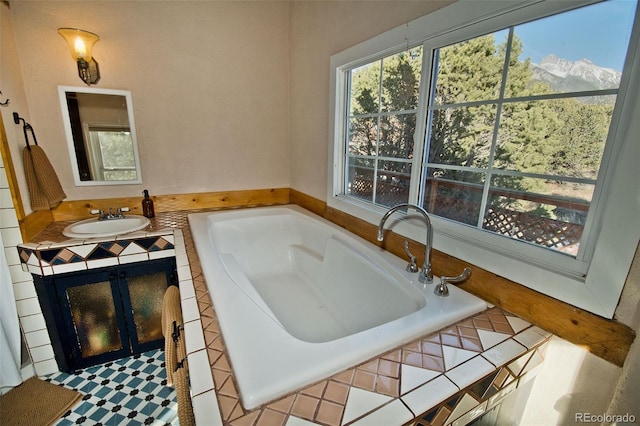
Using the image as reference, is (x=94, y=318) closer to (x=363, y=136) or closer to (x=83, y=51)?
(x=83, y=51)

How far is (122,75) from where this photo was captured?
Answer: 2109mm

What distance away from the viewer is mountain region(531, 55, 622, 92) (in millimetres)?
860

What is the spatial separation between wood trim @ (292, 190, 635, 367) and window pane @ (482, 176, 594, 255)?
7.7 inches

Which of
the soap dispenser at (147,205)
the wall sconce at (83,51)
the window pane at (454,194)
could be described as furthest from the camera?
the soap dispenser at (147,205)

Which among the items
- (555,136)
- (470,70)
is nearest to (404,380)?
(555,136)

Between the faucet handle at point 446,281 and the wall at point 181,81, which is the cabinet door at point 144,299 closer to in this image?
the wall at point 181,81

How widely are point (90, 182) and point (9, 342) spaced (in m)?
1.12

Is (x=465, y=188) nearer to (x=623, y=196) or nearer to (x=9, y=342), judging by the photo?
(x=623, y=196)

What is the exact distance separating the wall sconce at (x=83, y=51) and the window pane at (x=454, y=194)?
94.7 inches

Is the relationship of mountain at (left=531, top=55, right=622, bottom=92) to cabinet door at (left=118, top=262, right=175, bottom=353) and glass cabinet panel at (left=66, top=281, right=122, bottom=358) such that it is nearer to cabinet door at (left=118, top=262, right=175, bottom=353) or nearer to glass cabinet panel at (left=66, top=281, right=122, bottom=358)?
cabinet door at (left=118, top=262, right=175, bottom=353)

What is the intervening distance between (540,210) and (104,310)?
2.52 meters

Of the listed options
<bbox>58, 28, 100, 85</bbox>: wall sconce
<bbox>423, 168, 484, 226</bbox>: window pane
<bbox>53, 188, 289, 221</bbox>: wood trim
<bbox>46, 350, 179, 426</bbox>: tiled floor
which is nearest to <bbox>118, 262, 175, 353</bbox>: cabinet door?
<bbox>46, 350, 179, 426</bbox>: tiled floor

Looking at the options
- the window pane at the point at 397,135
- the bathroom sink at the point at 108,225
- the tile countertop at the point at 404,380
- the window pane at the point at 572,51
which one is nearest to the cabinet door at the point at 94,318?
the bathroom sink at the point at 108,225

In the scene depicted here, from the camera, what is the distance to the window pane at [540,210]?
0.96 meters
